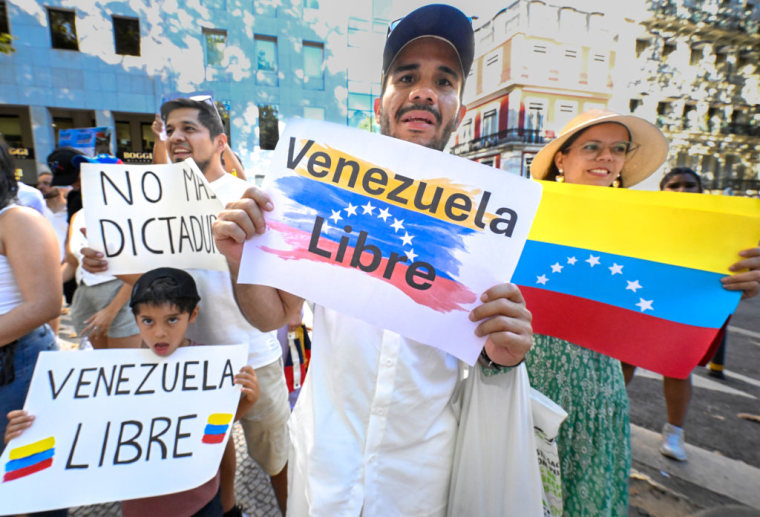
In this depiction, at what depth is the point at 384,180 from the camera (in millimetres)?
1006

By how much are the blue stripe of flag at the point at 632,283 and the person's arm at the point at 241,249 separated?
100 cm

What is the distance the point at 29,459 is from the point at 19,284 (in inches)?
29.4

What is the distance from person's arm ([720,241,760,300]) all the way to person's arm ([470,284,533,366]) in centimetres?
92

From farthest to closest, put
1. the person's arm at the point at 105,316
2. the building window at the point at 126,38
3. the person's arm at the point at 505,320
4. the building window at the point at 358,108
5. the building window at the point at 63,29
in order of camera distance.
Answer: the building window at the point at 358,108 → the building window at the point at 126,38 → the building window at the point at 63,29 → the person's arm at the point at 105,316 → the person's arm at the point at 505,320

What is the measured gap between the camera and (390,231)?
1.00m

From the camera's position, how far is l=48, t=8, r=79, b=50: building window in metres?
12.8

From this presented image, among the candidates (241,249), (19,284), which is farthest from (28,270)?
(241,249)

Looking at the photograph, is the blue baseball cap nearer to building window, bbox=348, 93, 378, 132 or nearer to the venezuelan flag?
A: the venezuelan flag

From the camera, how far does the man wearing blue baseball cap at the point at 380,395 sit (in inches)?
38.0

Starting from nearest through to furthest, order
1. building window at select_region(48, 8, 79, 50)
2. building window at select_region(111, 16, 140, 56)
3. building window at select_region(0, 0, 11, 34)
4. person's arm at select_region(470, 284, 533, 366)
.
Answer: person's arm at select_region(470, 284, 533, 366) → building window at select_region(0, 0, 11, 34) → building window at select_region(48, 8, 79, 50) → building window at select_region(111, 16, 140, 56)

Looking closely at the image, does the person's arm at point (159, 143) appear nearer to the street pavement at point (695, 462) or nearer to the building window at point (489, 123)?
the street pavement at point (695, 462)

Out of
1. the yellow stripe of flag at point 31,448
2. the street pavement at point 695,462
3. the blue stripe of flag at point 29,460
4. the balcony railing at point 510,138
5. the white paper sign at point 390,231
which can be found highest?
the balcony railing at point 510,138

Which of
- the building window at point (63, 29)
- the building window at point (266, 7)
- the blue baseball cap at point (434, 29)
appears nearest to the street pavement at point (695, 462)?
the blue baseball cap at point (434, 29)

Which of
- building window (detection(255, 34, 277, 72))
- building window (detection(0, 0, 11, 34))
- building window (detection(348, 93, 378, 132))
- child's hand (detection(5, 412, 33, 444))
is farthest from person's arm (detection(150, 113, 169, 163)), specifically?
building window (detection(0, 0, 11, 34))
